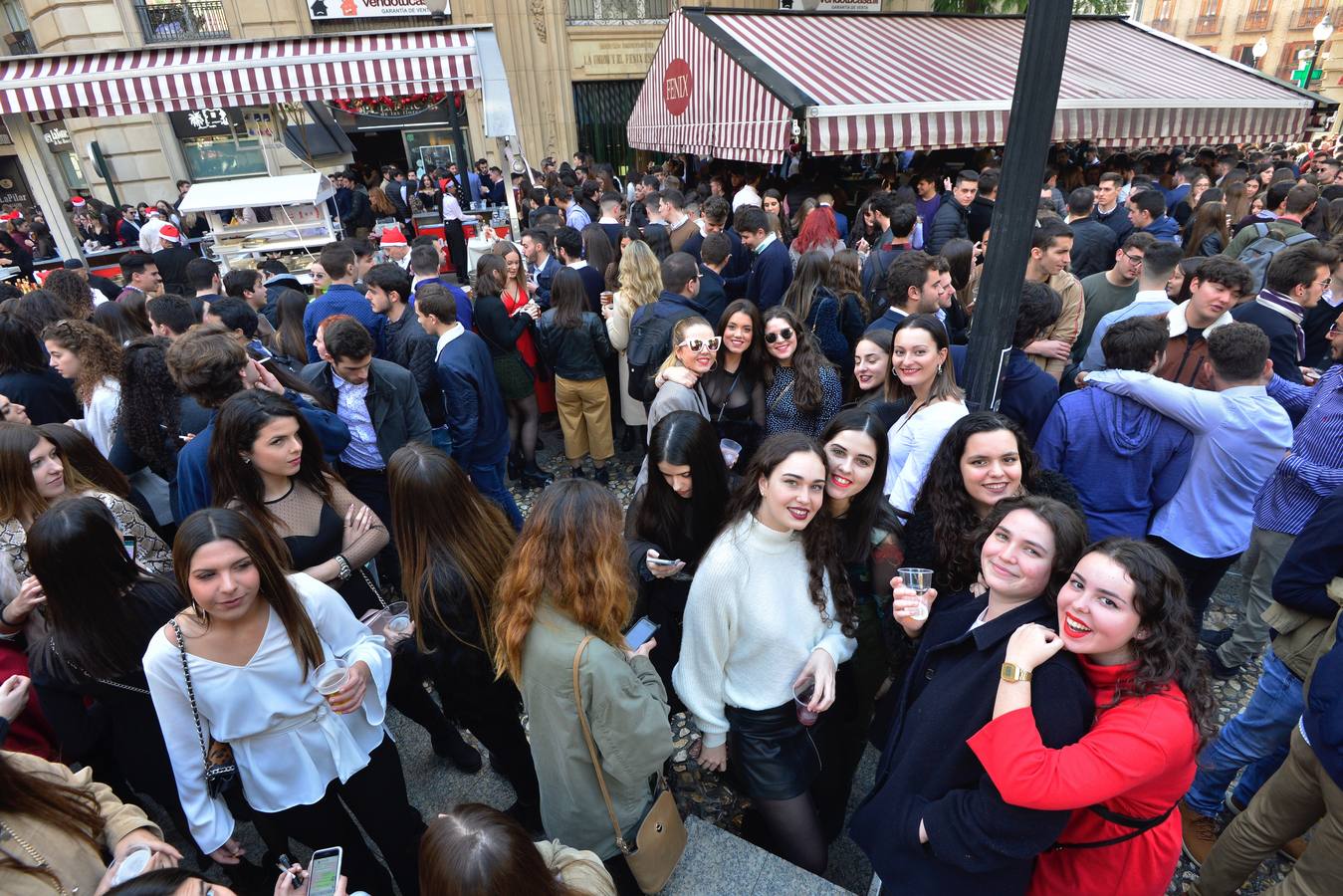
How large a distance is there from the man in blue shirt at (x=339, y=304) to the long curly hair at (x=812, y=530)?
320 centimetres

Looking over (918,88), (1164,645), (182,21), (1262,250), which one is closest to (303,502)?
(1164,645)

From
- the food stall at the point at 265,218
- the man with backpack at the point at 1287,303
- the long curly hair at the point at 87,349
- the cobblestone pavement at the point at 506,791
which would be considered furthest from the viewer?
the food stall at the point at 265,218

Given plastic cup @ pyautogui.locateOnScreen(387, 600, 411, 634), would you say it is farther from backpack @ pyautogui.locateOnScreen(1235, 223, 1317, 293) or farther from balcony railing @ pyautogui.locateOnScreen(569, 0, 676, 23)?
Result: balcony railing @ pyautogui.locateOnScreen(569, 0, 676, 23)

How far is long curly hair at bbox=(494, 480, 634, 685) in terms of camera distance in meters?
1.90

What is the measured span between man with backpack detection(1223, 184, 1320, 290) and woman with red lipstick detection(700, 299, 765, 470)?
438 cm

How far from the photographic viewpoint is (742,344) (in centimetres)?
384

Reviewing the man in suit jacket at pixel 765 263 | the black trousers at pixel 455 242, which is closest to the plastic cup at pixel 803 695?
the man in suit jacket at pixel 765 263

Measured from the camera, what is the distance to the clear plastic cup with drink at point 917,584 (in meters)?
2.08

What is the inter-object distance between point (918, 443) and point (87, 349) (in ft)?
14.9

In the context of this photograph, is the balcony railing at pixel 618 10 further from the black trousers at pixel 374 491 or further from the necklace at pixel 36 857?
the necklace at pixel 36 857

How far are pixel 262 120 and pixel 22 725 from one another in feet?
40.5

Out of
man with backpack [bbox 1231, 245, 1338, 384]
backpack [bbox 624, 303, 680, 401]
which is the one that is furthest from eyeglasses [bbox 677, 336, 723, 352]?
man with backpack [bbox 1231, 245, 1338, 384]

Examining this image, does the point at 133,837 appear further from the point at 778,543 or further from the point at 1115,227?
the point at 1115,227

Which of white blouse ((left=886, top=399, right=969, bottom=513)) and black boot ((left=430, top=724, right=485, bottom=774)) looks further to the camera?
black boot ((left=430, top=724, right=485, bottom=774))
